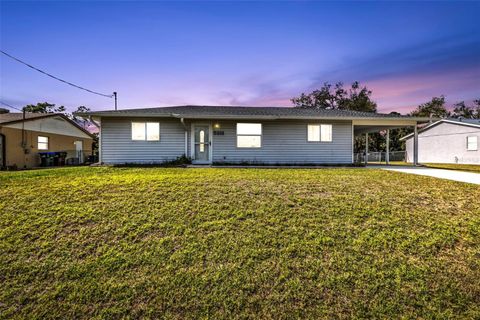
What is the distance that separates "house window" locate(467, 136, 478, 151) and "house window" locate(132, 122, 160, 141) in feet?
79.4

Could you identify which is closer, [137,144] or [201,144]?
[137,144]

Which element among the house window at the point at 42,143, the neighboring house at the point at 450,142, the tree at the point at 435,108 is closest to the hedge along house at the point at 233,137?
the house window at the point at 42,143

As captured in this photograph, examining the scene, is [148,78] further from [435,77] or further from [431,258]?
[435,77]

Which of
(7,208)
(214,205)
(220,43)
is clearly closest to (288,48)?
(220,43)

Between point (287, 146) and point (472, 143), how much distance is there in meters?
17.6

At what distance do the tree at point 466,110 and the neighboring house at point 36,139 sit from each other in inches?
2487

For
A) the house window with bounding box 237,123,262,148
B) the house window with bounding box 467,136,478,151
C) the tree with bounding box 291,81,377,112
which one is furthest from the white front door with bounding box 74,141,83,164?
the house window with bounding box 467,136,478,151

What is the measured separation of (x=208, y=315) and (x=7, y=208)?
535 cm

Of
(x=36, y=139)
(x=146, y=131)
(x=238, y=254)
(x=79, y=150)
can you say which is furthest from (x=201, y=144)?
(x=79, y=150)

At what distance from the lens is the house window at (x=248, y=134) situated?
1234 centimetres

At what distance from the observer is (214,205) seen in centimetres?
514

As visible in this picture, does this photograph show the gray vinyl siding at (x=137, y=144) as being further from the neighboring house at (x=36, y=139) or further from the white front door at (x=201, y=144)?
the neighboring house at (x=36, y=139)

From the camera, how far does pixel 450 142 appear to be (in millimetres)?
20297

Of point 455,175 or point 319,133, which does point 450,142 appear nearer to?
point 455,175
